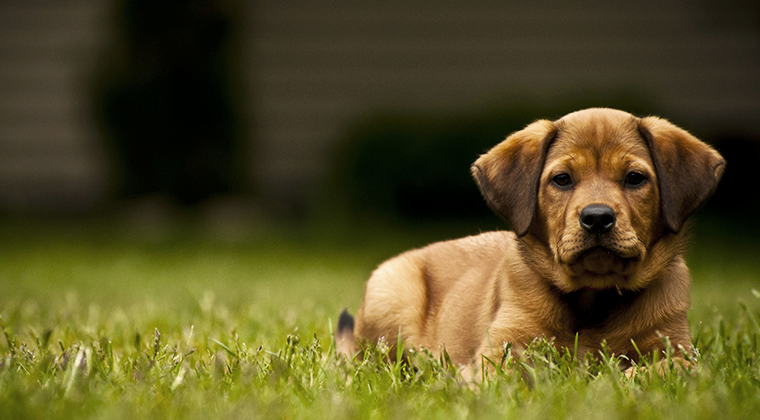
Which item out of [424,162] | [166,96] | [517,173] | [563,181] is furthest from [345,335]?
[166,96]

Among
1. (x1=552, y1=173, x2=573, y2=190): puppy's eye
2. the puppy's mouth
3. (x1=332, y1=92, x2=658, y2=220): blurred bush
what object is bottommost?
(x1=332, y1=92, x2=658, y2=220): blurred bush

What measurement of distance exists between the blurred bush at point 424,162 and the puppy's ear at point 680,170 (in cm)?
707

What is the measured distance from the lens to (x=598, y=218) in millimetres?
2527

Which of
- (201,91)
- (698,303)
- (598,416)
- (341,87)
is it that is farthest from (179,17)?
(598,416)

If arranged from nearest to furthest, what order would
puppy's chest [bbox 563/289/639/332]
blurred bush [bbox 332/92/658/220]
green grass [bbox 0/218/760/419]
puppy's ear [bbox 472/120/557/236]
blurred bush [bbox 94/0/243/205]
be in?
green grass [bbox 0/218/760/419] → puppy's chest [bbox 563/289/639/332] → puppy's ear [bbox 472/120/557/236] → blurred bush [bbox 332/92/658/220] → blurred bush [bbox 94/0/243/205]

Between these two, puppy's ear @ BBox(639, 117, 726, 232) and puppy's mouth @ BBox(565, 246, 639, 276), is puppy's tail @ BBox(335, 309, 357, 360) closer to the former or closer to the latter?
puppy's mouth @ BBox(565, 246, 639, 276)

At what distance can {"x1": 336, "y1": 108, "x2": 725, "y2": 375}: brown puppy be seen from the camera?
265 centimetres

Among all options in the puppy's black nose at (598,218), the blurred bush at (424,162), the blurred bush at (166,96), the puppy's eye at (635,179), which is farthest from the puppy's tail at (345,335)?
the blurred bush at (166,96)

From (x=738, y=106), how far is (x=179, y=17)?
31.4ft

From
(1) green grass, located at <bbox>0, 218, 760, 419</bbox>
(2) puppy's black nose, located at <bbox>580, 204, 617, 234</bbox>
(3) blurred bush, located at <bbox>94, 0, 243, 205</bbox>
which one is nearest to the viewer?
(1) green grass, located at <bbox>0, 218, 760, 419</bbox>

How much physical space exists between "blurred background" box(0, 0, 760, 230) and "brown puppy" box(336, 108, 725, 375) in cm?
742

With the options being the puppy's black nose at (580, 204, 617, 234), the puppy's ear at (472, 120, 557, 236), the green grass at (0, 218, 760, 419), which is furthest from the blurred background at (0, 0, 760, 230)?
the puppy's black nose at (580, 204, 617, 234)

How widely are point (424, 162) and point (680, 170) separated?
7.37 meters

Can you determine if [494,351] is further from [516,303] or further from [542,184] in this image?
[542,184]
